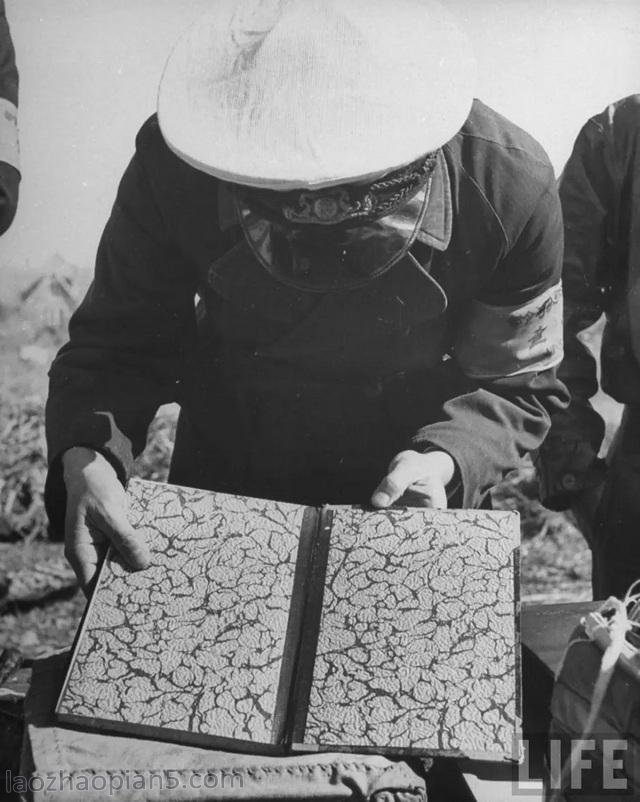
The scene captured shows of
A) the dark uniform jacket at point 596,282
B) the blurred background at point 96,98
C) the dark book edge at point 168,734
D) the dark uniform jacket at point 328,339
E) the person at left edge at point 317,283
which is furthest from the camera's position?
the dark uniform jacket at point 596,282

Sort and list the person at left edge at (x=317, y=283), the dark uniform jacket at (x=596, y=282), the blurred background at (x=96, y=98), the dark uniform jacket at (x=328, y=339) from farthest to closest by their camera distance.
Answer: the dark uniform jacket at (x=596, y=282)
the blurred background at (x=96, y=98)
the dark uniform jacket at (x=328, y=339)
the person at left edge at (x=317, y=283)

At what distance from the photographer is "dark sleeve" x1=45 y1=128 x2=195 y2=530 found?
1404 millimetres

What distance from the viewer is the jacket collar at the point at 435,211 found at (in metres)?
1.34

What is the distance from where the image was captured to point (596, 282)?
1.71 m

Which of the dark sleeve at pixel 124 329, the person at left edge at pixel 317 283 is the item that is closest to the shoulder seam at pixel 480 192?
the person at left edge at pixel 317 283

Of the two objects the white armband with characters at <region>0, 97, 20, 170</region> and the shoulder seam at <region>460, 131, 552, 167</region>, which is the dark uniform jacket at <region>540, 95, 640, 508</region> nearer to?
the shoulder seam at <region>460, 131, 552, 167</region>

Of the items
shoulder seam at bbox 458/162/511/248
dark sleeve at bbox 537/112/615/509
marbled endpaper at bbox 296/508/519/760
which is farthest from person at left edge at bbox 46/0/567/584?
dark sleeve at bbox 537/112/615/509

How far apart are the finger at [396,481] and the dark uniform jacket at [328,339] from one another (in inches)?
2.7

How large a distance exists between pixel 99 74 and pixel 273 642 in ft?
3.15

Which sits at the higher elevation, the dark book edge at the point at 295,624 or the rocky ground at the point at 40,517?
the rocky ground at the point at 40,517

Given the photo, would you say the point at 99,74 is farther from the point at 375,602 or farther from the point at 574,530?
the point at 574,530

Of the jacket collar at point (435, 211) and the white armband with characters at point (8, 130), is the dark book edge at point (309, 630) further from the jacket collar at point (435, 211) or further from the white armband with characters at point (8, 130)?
the white armband with characters at point (8, 130)

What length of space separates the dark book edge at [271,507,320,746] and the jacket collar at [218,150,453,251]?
16.9 inches

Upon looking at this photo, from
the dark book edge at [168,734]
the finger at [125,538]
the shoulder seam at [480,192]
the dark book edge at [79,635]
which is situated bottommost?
the dark book edge at [168,734]
